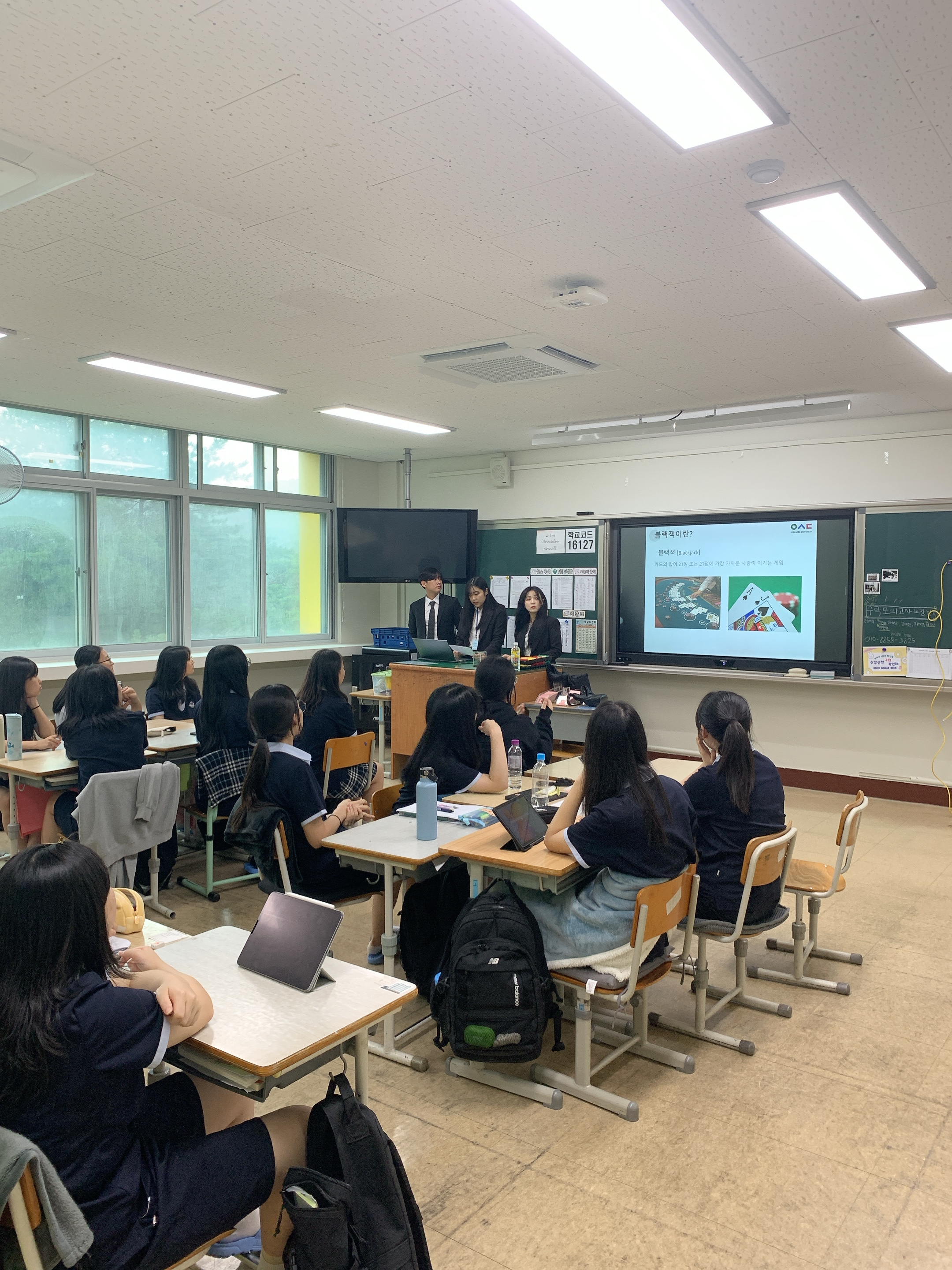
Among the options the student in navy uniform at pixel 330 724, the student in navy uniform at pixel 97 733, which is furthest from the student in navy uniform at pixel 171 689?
the student in navy uniform at pixel 330 724

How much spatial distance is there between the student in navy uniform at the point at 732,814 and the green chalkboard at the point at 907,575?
3541mm

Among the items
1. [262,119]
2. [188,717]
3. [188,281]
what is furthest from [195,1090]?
[188,717]

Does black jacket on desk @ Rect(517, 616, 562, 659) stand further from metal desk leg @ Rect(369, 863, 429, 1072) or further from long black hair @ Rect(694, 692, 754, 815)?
metal desk leg @ Rect(369, 863, 429, 1072)

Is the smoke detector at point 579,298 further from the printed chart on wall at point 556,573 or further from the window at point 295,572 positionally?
the window at point 295,572

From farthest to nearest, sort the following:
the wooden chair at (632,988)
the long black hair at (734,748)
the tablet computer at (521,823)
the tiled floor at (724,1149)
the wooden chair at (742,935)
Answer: the long black hair at (734,748) → the wooden chair at (742,935) → the tablet computer at (521,823) → the wooden chair at (632,988) → the tiled floor at (724,1149)

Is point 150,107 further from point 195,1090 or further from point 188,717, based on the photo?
point 188,717

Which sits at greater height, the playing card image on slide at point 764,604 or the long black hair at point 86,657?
the playing card image on slide at point 764,604

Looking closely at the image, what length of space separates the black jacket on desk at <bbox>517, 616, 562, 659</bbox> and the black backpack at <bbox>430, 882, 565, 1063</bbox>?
15.8 feet

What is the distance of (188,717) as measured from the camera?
5.45 metres

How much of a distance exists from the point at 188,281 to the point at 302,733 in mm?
2094

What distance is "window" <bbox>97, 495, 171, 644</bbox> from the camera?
7051mm

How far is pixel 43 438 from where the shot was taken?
659 cm

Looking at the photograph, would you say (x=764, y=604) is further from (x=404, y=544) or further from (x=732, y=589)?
(x=404, y=544)

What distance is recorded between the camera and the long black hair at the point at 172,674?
5.36 m
